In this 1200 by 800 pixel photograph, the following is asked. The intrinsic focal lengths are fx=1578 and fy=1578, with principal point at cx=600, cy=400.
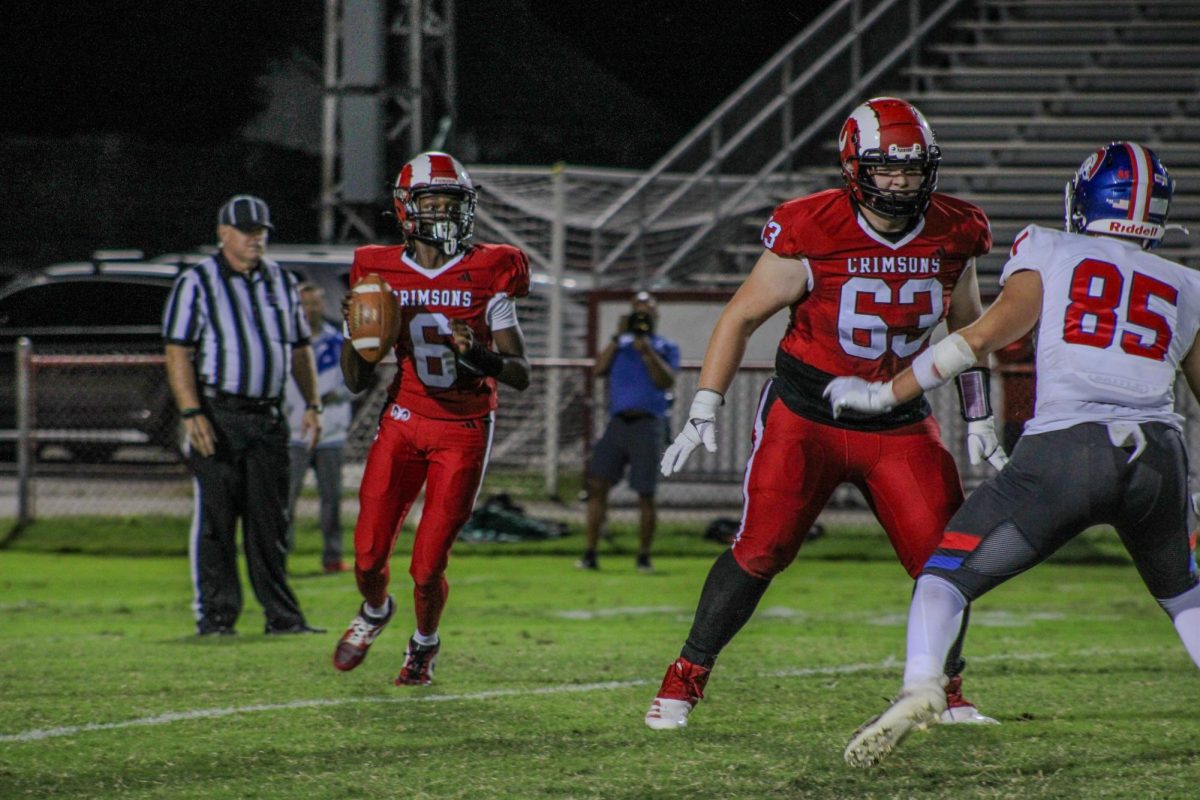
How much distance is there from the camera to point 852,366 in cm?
462

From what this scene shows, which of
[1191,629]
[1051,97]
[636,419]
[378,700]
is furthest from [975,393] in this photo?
[1051,97]

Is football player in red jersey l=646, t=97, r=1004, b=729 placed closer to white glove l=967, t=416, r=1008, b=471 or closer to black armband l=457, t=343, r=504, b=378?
white glove l=967, t=416, r=1008, b=471

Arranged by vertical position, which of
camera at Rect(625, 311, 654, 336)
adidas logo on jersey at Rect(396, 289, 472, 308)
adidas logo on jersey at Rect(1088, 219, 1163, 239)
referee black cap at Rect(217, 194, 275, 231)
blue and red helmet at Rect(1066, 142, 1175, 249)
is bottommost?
camera at Rect(625, 311, 654, 336)

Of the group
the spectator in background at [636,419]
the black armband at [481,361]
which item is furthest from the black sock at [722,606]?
the spectator in background at [636,419]

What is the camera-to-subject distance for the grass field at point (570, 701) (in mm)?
4113

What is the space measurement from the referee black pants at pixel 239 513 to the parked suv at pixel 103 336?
5.41 meters

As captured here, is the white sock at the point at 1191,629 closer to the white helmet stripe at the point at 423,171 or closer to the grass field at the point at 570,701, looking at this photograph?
the grass field at the point at 570,701

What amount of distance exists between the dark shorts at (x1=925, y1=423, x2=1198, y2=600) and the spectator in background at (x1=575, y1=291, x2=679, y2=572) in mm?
5818

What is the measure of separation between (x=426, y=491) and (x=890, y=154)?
2.05 m

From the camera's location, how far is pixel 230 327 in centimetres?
675

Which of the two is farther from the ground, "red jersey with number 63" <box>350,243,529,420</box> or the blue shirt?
"red jersey with number 63" <box>350,243,529,420</box>

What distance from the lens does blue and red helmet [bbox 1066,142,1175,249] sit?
4.13 metres

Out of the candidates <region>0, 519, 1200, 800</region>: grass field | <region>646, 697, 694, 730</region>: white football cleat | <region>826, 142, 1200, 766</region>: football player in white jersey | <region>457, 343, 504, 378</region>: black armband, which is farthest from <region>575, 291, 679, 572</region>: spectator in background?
<region>826, 142, 1200, 766</region>: football player in white jersey

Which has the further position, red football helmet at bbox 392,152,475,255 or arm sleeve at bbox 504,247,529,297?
arm sleeve at bbox 504,247,529,297
